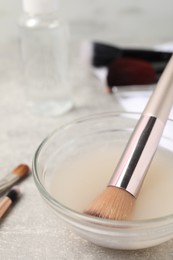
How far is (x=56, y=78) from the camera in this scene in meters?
0.72

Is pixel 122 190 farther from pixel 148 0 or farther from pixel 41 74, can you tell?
pixel 148 0

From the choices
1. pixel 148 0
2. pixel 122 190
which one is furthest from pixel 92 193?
pixel 148 0

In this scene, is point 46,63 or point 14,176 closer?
point 14,176

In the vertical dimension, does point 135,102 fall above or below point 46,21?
below

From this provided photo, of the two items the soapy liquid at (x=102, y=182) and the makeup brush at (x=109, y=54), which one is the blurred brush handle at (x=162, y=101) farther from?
the makeup brush at (x=109, y=54)

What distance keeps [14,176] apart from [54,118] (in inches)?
6.7

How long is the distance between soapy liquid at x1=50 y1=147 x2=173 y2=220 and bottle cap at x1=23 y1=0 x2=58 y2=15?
0.22 m

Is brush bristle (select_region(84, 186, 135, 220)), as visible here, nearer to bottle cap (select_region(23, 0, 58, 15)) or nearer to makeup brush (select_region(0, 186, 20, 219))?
makeup brush (select_region(0, 186, 20, 219))

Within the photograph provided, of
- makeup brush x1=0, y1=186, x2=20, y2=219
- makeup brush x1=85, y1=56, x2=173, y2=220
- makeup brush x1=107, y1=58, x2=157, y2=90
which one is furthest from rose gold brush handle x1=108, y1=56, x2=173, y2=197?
makeup brush x1=107, y1=58, x2=157, y2=90

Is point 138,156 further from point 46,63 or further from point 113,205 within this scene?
point 46,63

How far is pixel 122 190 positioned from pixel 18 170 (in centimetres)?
17

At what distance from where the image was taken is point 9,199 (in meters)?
0.49

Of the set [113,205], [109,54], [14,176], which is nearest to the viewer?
[113,205]

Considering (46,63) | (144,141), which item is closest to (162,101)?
(144,141)
